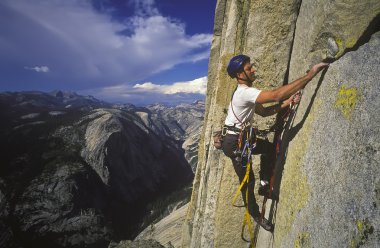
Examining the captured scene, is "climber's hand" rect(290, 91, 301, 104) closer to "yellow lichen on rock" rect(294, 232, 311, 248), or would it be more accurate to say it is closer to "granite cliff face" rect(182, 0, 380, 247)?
"granite cliff face" rect(182, 0, 380, 247)

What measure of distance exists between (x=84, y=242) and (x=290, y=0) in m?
141

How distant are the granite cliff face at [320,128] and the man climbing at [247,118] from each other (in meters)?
0.52

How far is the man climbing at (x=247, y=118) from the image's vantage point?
7.11 m

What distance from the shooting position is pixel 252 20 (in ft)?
30.7

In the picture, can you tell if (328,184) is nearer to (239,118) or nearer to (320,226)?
(320,226)

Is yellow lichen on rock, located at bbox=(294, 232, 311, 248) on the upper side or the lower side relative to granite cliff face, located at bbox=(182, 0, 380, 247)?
lower

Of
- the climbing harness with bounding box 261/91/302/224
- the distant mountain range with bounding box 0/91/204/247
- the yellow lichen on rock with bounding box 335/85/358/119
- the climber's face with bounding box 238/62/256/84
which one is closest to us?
the yellow lichen on rock with bounding box 335/85/358/119

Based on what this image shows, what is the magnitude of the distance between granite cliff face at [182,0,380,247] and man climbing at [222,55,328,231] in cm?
52

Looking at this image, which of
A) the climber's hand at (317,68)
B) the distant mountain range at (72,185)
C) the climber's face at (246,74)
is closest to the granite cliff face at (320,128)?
the climber's hand at (317,68)

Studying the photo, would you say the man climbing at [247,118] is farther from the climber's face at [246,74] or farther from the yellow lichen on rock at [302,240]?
the yellow lichen on rock at [302,240]

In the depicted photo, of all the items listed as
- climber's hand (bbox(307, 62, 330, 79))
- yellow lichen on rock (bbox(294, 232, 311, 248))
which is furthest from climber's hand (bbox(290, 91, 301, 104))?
yellow lichen on rock (bbox(294, 232, 311, 248))

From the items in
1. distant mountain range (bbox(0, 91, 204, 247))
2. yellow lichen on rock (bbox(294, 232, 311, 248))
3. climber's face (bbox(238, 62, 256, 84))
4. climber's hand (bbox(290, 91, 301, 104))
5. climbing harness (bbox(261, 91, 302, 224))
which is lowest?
distant mountain range (bbox(0, 91, 204, 247))

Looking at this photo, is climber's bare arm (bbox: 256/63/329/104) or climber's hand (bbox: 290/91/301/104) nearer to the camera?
climber's bare arm (bbox: 256/63/329/104)

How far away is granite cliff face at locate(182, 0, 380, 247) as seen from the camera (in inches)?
172
